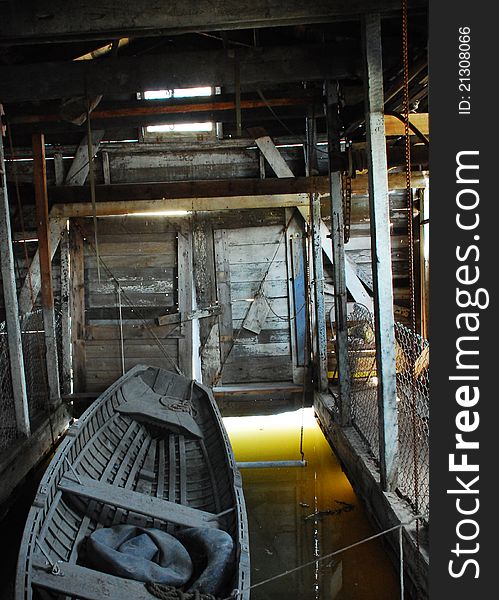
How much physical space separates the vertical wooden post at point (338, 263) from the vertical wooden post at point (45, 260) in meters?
4.09

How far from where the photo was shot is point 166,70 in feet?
19.2

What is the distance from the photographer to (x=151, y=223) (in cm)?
992

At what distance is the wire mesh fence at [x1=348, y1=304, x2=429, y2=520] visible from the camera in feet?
15.3

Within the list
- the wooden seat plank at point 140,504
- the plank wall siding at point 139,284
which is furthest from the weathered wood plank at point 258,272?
the wooden seat plank at point 140,504

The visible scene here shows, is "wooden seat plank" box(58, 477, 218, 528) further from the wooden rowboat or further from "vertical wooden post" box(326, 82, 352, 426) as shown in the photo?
"vertical wooden post" box(326, 82, 352, 426)

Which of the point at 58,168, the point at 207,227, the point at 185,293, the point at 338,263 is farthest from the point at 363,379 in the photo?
the point at 58,168

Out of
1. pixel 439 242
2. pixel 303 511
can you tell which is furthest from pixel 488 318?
pixel 303 511

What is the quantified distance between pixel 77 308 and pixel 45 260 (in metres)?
1.74

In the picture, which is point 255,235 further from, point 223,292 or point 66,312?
point 66,312

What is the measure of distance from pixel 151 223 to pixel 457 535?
822 centimetres

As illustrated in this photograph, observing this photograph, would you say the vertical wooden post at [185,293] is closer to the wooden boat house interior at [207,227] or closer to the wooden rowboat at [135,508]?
the wooden boat house interior at [207,227]

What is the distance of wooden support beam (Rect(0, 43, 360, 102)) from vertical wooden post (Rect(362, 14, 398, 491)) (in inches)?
51.8

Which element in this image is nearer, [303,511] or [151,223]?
[303,511]

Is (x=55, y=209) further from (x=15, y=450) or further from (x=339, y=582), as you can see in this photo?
(x=339, y=582)
